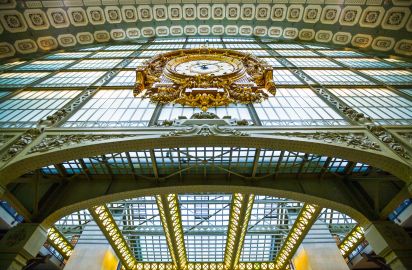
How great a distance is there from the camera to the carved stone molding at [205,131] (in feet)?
24.6

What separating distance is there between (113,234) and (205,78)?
49.8ft

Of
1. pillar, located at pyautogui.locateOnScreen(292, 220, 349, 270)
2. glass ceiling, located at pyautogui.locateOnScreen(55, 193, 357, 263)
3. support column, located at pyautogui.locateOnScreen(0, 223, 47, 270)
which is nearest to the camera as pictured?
support column, located at pyautogui.locateOnScreen(0, 223, 47, 270)

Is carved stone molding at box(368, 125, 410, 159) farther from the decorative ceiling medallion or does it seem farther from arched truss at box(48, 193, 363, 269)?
arched truss at box(48, 193, 363, 269)

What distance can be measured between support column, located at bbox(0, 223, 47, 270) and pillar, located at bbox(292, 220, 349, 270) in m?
19.1

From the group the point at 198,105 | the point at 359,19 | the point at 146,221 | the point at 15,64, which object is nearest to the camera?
the point at 198,105

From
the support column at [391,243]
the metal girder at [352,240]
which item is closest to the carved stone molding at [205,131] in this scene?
the support column at [391,243]

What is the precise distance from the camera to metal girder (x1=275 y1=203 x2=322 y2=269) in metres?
16.4

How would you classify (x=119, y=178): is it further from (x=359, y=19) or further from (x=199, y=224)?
(x=359, y=19)

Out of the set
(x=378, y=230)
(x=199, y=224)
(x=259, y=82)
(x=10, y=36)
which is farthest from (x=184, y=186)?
(x=10, y=36)

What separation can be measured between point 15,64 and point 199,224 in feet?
60.9

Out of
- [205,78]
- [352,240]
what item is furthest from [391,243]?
[352,240]

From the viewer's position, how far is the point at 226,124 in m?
8.25

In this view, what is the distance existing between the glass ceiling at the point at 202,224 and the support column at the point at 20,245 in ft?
29.8

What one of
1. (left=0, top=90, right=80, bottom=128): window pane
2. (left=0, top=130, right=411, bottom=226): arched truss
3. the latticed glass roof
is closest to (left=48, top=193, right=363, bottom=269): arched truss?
the latticed glass roof
